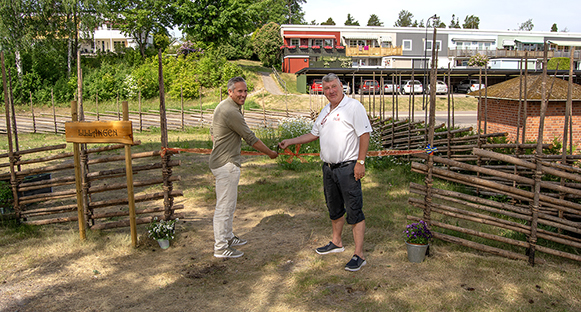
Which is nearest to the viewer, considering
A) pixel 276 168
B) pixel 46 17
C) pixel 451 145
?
pixel 451 145

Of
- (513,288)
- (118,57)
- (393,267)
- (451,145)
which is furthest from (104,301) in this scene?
(118,57)

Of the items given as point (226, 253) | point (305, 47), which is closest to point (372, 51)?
point (305, 47)

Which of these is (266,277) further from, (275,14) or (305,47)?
(275,14)

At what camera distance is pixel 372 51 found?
1576 inches

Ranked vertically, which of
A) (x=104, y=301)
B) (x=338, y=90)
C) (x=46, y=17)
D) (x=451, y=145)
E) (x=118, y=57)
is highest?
(x=46, y=17)

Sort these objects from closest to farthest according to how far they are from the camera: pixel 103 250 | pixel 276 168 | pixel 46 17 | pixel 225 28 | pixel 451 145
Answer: pixel 103 250 < pixel 451 145 < pixel 276 168 < pixel 46 17 < pixel 225 28

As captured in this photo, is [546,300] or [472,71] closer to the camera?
[546,300]

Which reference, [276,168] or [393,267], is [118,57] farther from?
[393,267]

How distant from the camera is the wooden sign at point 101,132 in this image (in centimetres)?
473

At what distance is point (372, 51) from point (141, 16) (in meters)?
21.0

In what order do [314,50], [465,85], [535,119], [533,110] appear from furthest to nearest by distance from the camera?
[314,50]
[465,85]
[535,119]
[533,110]

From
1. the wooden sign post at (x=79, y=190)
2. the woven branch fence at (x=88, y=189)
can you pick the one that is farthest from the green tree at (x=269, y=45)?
the wooden sign post at (x=79, y=190)

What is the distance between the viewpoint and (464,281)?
3967 millimetres

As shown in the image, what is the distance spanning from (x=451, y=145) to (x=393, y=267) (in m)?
4.62
